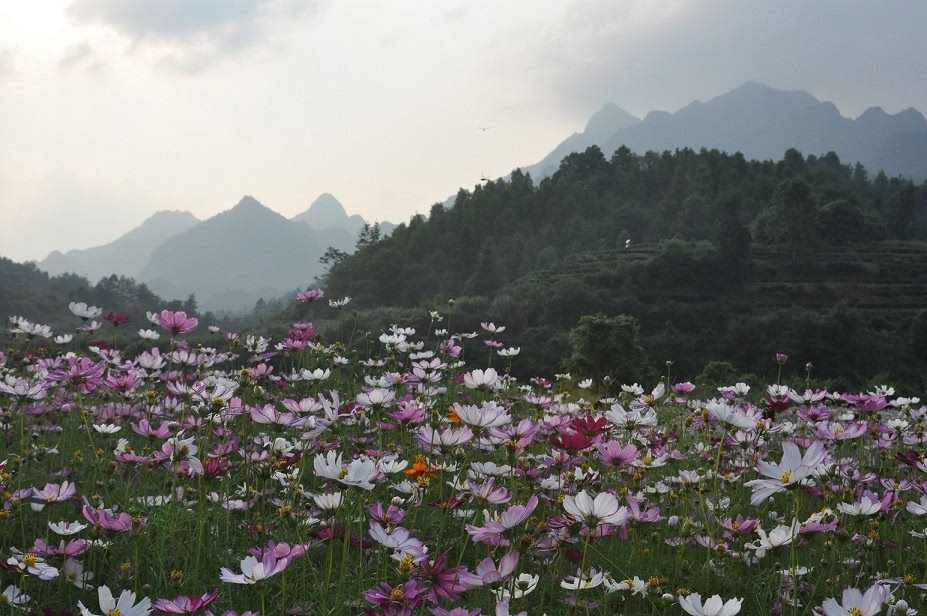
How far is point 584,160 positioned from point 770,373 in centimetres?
4710

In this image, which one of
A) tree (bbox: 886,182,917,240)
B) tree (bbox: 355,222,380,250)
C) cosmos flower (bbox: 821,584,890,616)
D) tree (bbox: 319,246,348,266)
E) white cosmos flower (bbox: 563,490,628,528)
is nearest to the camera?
cosmos flower (bbox: 821,584,890,616)

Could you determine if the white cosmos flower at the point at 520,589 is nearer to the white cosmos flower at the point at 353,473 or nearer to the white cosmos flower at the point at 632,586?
the white cosmos flower at the point at 632,586

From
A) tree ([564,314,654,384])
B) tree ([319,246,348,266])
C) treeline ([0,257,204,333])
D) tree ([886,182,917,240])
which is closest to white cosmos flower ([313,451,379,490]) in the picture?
tree ([564,314,654,384])

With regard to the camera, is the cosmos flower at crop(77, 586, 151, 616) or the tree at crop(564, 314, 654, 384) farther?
the tree at crop(564, 314, 654, 384)

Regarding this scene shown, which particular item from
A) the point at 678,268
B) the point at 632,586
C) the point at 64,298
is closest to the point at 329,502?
the point at 632,586

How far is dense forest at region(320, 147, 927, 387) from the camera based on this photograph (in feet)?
95.6

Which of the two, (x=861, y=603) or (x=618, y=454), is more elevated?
(x=618, y=454)

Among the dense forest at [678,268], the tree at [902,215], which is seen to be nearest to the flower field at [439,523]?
the dense forest at [678,268]

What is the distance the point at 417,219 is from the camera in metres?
60.4

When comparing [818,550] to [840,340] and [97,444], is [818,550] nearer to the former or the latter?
[97,444]

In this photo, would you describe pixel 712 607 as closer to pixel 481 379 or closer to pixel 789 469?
pixel 789 469

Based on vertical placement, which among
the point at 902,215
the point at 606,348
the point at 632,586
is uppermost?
the point at 902,215

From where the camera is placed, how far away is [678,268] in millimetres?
39594

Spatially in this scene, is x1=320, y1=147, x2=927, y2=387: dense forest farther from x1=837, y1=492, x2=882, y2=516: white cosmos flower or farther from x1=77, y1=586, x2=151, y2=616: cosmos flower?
x1=77, y1=586, x2=151, y2=616: cosmos flower
